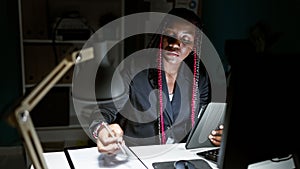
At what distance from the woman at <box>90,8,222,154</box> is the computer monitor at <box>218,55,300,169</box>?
0.64 metres

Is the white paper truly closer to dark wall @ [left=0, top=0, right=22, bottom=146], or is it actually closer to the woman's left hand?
the woman's left hand

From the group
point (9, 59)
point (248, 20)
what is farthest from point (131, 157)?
point (248, 20)

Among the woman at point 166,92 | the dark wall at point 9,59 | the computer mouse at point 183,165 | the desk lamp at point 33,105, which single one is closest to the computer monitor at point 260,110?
the computer mouse at point 183,165

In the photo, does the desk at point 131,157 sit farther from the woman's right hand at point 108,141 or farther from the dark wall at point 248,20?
the dark wall at point 248,20

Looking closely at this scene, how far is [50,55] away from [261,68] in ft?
7.17

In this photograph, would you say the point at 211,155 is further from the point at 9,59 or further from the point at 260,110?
the point at 9,59

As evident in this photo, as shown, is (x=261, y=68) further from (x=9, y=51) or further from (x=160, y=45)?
(x=9, y=51)

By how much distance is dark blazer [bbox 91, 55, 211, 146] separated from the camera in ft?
5.22

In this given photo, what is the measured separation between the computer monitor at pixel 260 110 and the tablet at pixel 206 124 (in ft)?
1.06

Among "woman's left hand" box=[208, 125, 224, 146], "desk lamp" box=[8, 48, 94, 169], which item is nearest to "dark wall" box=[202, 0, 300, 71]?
"woman's left hand" box=[208, 125, 224, 146]

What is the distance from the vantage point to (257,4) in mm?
3273

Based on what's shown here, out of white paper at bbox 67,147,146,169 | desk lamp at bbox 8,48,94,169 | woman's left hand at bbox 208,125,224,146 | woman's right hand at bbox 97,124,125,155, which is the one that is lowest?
white paper at bbox 67,147,146,169

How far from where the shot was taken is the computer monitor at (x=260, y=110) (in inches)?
33.2

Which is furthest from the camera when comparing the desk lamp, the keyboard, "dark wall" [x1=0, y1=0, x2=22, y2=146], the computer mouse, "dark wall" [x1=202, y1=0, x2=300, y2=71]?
"dark wall" [x1=202, y1=0, x2=300, y2=71]
